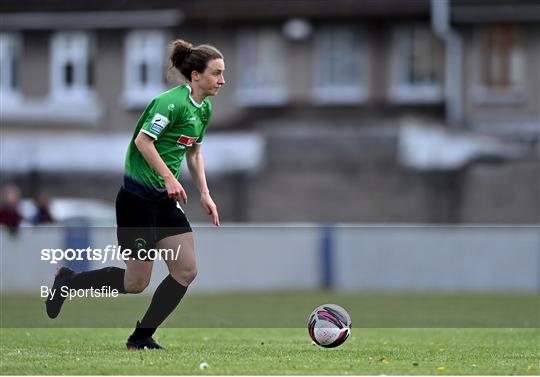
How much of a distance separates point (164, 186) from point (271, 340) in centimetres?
259

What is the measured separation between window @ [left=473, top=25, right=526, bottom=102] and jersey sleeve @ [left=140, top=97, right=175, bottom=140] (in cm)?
2852

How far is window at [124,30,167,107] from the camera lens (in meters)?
39.9

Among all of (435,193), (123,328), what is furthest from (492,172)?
(123,328)

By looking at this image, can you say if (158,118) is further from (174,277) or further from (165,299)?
(165,299)

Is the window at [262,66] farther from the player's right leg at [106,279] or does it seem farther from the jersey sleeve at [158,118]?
the jersey sleeve at [158,118]

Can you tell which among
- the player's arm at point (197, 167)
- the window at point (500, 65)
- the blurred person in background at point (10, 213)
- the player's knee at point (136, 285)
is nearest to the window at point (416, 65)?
the window at point (500, 65)

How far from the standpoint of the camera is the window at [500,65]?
125 ft

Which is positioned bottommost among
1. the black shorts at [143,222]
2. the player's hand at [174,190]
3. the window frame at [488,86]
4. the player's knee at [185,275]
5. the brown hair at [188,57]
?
the player's knee at [185,275]

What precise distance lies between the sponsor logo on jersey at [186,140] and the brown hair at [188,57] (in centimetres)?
44

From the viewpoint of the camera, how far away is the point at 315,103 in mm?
39188

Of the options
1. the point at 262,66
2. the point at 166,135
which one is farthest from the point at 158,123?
the point at 262,66

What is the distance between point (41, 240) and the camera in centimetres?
2447

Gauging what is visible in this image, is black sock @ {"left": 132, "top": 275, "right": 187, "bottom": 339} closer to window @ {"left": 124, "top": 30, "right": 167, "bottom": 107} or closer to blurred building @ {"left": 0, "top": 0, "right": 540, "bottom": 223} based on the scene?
blurred building @ {"left": 0, "top": 0, "right": 540, "bottom": 223}

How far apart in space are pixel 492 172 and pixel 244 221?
21.8ft
